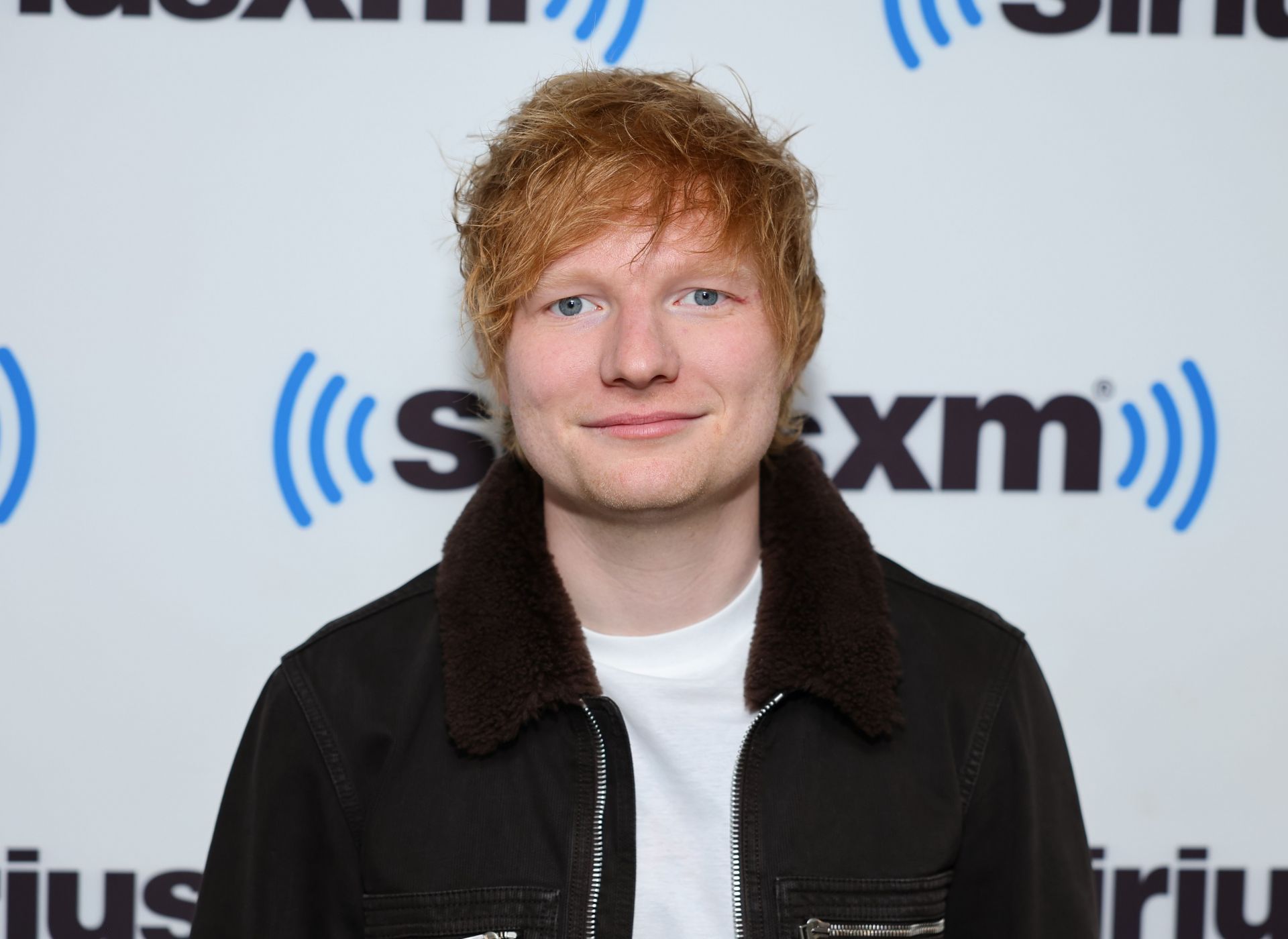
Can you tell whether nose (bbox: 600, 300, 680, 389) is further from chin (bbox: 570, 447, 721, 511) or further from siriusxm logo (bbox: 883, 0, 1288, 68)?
siriusxm logo (bbox: 883, 0, 1288, 68)

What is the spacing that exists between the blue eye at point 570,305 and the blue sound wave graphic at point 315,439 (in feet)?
1.73

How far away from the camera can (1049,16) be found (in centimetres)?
175

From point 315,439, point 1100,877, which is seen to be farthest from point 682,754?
point 1100,877

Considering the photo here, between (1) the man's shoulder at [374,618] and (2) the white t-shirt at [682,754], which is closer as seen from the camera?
(2) the white t-shirt at [682,754]

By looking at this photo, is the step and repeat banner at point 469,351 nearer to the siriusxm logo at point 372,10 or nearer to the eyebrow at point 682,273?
the siriusxm logo at point 372,10

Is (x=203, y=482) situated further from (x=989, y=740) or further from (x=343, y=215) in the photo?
(x=989, y=740)

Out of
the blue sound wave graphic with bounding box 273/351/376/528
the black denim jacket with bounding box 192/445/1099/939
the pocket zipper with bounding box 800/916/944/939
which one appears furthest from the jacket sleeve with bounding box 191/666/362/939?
the pocket zipper with bounding box 800/916/944/939

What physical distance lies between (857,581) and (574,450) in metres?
0.39

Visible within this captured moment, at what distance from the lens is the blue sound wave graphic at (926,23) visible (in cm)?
175

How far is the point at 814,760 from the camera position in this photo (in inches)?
53.7

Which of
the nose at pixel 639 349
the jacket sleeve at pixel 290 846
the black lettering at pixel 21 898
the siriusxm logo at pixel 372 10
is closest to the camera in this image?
the nose at pixel 639 349

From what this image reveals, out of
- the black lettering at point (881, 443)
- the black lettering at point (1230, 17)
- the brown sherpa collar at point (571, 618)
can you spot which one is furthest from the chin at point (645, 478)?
the black lettering at point (1230, 17)

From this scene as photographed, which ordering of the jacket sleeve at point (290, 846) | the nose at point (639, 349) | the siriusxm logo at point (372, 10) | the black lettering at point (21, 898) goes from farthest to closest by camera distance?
1. the black lettering at point (21, 898)
2. the siriusxm logo at point (372, 10)
3. the jacket sleeve at point (290, 846)
4. the nose at point (639, 349)

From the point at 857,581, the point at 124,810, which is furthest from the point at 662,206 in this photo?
the point at 124,810
